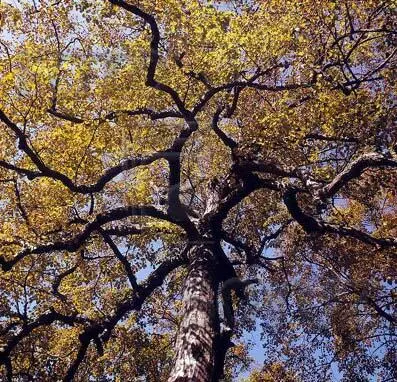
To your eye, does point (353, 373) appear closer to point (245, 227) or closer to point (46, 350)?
point (245, 227)

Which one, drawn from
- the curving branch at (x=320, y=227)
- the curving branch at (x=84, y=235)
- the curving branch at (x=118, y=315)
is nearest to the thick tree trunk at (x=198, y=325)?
the curving branch at (x=118, y=315)

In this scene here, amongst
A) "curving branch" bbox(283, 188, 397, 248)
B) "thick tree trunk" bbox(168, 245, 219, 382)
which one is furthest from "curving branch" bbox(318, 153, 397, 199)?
"thick tree trunk" bbox(168, 245, 219, 382)

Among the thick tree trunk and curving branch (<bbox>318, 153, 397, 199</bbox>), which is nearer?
the thick tree trunk

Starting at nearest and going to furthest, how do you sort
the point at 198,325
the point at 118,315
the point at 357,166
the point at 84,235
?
the point at 198,325 → the point at 357,166 → the point at 84,235 → the point at 118,315

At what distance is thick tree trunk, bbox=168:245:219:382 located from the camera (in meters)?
5.50

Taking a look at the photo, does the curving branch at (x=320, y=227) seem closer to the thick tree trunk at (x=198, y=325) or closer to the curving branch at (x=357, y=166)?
the curving branch at (x=357, y=166)

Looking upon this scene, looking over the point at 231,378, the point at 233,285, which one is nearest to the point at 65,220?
the point at 233,285

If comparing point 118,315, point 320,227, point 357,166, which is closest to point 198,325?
point 118,315

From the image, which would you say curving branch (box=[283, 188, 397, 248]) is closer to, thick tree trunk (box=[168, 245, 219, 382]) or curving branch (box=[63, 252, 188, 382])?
thick tree trunk (box=[168, 245, 219, 382])

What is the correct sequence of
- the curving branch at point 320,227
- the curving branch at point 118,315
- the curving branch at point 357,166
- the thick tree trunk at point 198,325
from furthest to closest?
the curving branch at point 118,315 < the curving branch at point 320,227 < the curving branch at point 357,166 < the thick tree trunk at point 198,325

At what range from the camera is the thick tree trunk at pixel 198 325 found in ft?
18.1

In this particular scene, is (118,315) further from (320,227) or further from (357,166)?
(357,166)

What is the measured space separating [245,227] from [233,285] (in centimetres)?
345

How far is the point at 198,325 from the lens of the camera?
6508 millimetres
